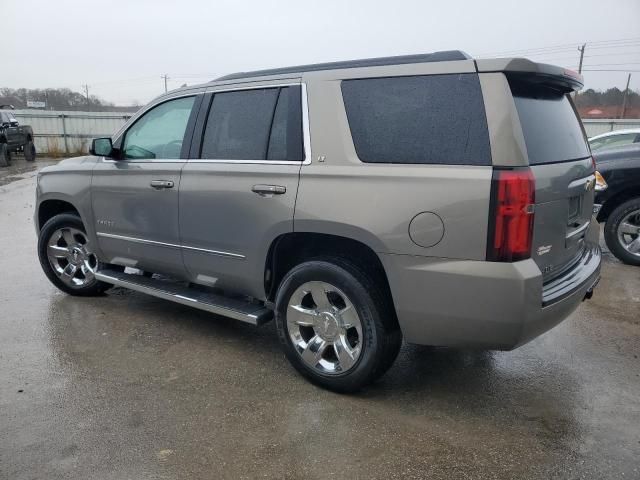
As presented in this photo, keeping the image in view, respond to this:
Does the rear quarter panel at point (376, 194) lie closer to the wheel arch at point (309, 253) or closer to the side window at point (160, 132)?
the wheel arch at point (309, 253)

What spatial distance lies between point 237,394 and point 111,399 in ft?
2.53

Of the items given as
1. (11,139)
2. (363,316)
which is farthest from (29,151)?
(363,316)

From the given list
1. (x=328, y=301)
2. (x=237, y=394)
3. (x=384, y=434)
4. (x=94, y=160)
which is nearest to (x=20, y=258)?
(x=94, y=160)

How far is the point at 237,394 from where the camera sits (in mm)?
3336

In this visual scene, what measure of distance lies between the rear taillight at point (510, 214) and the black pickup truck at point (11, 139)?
19.8 meters

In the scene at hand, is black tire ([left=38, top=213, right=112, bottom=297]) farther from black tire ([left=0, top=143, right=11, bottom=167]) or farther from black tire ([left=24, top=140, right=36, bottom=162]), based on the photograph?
black tire ([left=24, top=140, right=36, bottom=162])

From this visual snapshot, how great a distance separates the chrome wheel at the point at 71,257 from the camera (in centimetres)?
506

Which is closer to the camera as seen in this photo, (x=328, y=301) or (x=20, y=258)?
(x=328, y=301)

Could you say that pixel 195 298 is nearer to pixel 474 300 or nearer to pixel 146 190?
pixel 146 190

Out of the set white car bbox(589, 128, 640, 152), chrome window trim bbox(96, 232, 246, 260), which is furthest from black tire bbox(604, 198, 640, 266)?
chrome window trim bbox(96, 232, 246, 260)

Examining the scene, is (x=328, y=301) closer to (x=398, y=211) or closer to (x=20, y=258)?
(x=398, y=211)

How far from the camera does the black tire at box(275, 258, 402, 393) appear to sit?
3.06m

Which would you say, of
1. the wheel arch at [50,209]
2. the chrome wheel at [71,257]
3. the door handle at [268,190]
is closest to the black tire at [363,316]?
the door handle at [268,190]

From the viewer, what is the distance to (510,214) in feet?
8.53
